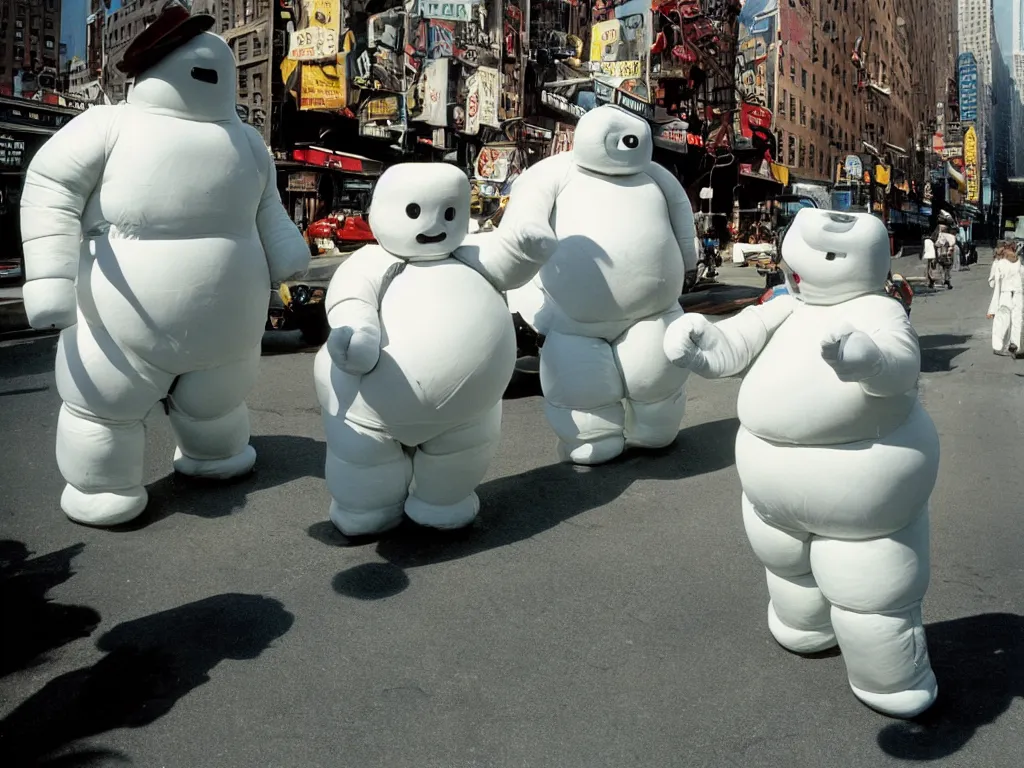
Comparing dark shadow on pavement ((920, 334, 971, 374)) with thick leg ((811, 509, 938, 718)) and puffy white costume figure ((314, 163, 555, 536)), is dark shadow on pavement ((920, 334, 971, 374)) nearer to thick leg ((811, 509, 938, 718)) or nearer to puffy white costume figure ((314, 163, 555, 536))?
puffy white costume figure ((314, 163, 555, 536))

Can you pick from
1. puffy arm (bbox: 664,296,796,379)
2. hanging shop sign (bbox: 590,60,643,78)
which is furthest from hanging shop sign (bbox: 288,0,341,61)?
Answer: puffy arm (bbox: 664,296,796,379)

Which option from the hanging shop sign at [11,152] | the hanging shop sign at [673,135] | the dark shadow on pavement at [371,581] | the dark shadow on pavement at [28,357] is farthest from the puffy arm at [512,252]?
the hanging shop sign at [673,135]

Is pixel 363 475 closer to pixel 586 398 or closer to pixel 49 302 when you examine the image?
pixel 49 302

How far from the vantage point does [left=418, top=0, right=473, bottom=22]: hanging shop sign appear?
794 inches

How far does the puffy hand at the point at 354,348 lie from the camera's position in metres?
3.39

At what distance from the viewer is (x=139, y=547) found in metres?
3.89

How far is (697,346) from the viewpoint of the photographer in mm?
2648

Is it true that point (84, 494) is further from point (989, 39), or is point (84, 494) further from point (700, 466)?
point (989, 39)

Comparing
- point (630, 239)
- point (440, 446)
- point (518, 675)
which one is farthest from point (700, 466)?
point (518, 675)

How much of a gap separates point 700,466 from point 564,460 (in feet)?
2.65

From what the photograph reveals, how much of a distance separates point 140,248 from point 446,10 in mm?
18509

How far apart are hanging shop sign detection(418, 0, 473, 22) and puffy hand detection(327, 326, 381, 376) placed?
18.5 m

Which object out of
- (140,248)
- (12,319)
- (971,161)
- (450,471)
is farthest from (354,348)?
(971,161)

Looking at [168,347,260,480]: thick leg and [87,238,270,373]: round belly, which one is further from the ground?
[87,238,270,373]: round belly
